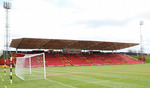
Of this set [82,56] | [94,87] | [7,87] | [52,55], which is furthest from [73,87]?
[82,56]

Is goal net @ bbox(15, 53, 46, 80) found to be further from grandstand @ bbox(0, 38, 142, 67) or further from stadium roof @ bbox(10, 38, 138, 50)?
grandstand @ bbox(0, 38, 142, 67)

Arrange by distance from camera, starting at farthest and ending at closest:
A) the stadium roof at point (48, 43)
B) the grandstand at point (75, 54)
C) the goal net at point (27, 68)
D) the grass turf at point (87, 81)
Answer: the grandstand at point (75, 54), the stadium roof at point (48, 43), the goal net at point (27, 68), the grass turf at point (87, 81)

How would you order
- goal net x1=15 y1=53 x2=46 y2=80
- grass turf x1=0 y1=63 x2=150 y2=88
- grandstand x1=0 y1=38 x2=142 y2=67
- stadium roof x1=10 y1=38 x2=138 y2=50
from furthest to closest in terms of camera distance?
1. grandstand x1=0 y1=38 x2=142 y2=67
2. stadium roof x1=10 y1=38 x2=138 y2=50
3. goal net x1=15 y1=53 x2=46 y2=80
4. grass turf x1=0 y1=63 x2=150 y2=88

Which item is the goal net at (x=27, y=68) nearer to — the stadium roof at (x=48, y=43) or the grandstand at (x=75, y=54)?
the stadium roof at (x=48, y=43)

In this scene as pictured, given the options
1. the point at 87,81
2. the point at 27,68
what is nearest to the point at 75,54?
the point at 27,68

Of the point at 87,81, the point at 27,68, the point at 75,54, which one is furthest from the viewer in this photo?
the point at 75,54

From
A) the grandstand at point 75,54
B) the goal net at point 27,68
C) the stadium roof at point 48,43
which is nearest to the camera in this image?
the goal net at point 27,68

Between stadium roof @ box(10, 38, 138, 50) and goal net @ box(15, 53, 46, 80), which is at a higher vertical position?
stadium roof @ box(10, 38, 138, 50)

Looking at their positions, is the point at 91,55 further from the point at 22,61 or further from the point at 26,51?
the point at 22,61

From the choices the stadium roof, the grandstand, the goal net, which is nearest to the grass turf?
the goal net

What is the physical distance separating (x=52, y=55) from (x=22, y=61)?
37.6 meters

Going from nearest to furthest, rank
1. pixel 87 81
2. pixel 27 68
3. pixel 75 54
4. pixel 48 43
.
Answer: pixel 87 81 < pixel 27 68 < pixel 48 43 < pixel 75 54

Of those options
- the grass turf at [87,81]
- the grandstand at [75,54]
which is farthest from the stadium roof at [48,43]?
the grass turf at [87,81]

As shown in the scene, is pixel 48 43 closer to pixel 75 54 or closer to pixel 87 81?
pixel 75 54
